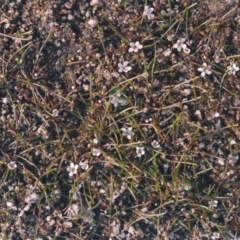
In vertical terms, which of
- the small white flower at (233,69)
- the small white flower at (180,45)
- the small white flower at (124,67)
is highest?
the small white flower at (180,45)

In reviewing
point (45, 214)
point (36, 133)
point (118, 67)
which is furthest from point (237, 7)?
point (45, 214)

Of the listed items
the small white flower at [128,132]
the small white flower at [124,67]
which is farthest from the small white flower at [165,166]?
the small white flower at [124,67]

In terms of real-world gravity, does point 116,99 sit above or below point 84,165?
above

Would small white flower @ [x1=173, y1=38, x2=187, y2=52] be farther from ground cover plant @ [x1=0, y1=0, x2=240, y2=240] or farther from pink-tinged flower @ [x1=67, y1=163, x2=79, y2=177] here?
pink-tinged flower @ [x1=67, y1=163, x2=79, y2=177]

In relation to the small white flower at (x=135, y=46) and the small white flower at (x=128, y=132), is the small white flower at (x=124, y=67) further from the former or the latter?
the small white flower at (x=128, y=132)

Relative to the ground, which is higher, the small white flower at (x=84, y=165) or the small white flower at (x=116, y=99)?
the small white flower at (x=116, y=99)

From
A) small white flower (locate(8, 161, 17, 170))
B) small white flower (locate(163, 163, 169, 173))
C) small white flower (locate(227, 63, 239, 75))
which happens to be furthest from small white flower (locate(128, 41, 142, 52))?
small white flower (locate(8, 161, 17, 170))

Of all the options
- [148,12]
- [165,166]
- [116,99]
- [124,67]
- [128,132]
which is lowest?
[165,166]

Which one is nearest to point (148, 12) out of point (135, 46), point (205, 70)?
point (135, 46)

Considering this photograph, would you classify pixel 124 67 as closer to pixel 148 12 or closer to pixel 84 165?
pixel 148 12

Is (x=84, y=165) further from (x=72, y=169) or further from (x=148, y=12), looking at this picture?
(x=148, y=12)
